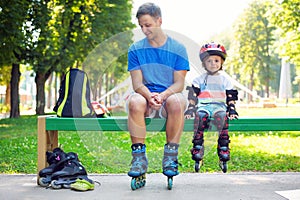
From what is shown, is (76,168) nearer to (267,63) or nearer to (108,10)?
(108,10)

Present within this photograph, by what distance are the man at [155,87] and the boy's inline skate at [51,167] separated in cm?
77

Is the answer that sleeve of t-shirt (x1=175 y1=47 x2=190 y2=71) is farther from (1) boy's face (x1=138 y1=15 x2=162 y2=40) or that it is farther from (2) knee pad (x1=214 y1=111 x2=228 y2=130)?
(2) knee pad (x1=214 y1=111 x2=228 y2=130)

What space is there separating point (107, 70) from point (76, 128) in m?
0.88

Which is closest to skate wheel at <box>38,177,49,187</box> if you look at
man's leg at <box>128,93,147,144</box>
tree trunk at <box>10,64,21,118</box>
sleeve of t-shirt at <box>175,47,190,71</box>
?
man's leg at <box>128,93,147,144</box>

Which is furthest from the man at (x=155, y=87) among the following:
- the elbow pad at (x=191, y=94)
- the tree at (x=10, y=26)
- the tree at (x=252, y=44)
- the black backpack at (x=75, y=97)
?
the tree at (x=252, y=44)

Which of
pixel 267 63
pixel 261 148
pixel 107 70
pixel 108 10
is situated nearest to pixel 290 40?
pixel 108 10

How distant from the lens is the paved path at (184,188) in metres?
4.17

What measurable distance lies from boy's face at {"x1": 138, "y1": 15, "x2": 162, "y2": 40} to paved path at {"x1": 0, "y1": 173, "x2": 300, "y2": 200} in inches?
57.9

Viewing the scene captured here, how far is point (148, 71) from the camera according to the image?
14.7ft

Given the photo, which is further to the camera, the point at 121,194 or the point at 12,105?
the point at 12,105

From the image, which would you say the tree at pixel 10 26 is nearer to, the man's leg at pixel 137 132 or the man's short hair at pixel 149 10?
the man's short hair at pixel 149 10

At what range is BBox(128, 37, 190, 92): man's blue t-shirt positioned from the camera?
4.46m

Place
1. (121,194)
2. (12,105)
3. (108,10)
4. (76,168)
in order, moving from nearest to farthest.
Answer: (121,194), (76,168), (12,105), (108,10)

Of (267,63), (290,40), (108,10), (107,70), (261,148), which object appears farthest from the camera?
(267,63)
